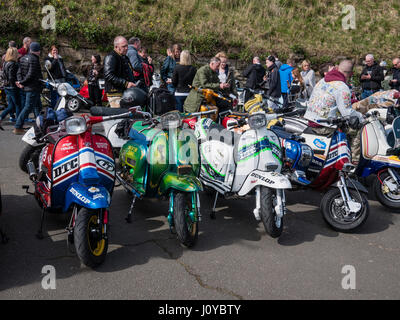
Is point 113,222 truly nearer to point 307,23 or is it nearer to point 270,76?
point 270,76

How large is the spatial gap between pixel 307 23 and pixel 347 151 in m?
16.2

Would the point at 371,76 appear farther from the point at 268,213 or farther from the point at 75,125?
the point at 75,125

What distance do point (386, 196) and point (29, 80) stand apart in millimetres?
7303

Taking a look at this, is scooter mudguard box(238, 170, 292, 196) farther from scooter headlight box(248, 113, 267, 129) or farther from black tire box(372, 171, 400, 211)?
black tire box(372, 171, 400, 211)

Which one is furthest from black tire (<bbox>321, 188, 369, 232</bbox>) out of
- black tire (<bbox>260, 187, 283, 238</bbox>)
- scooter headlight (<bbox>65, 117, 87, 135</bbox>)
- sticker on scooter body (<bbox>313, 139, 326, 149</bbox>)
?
scooter headlight (<bbox>65, 117, 87, 135</bbox>)

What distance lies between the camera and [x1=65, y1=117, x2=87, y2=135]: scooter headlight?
425 centimetres

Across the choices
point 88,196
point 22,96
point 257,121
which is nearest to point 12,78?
point 22,96

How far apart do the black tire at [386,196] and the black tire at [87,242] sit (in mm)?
3759

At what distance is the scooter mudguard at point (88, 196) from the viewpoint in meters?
3.87

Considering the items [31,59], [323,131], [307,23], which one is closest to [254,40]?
[307,23]

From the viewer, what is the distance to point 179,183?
14.7 feet

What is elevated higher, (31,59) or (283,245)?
(31,59)

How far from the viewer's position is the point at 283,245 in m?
4.66

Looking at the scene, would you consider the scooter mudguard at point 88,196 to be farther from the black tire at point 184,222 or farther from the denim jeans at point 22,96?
the denim jeans at point 22,96
